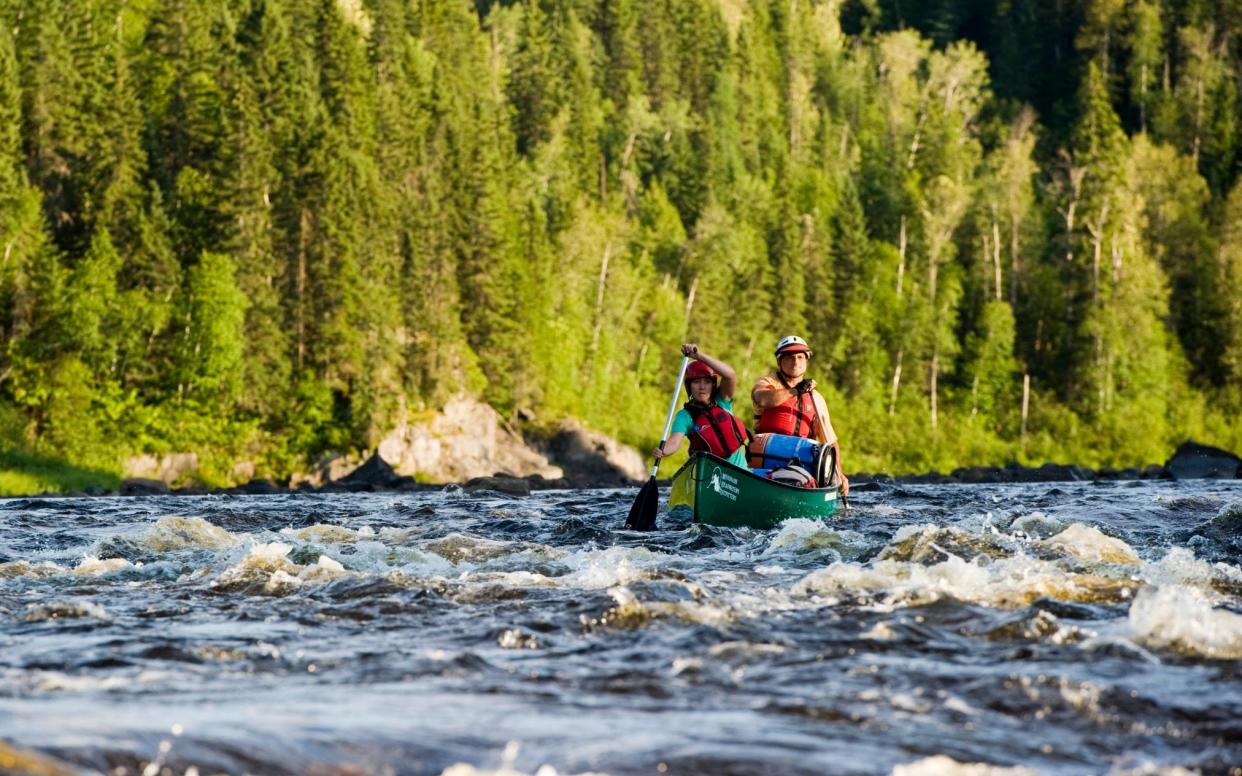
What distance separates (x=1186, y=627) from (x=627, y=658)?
3183 mm

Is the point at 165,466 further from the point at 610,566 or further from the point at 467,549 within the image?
the point at 610,566

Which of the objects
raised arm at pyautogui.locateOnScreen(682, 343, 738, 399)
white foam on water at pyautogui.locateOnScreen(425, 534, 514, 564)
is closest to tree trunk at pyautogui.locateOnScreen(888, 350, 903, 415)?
raised arm at pyautogui.locateOnScreen(682, 343, 738, 399)

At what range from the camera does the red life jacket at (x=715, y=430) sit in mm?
17078

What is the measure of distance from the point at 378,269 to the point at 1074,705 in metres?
52.2

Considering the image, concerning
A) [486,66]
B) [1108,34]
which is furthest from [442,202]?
[1108,34]

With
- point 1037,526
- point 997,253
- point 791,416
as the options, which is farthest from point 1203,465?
point 997,253

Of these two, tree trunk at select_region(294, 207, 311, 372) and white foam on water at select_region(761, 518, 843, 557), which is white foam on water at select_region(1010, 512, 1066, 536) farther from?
tree trunk at select_region(294, 207, 311, 372)

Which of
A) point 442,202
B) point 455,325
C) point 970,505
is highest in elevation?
point 442,202

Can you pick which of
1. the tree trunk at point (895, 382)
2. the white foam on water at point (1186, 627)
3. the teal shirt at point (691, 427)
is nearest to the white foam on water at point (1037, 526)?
the teal shirt at point (691, 427)

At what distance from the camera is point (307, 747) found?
5801 mm

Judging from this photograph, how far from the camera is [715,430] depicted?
672 inches

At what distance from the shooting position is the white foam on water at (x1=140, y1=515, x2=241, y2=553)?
14438mm

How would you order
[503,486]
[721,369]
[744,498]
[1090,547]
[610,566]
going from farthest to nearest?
[503,486] < [721,369] < [744,498] < [1090,547] < [610,566]

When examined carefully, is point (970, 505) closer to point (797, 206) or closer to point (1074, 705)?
point (1074, 705)
